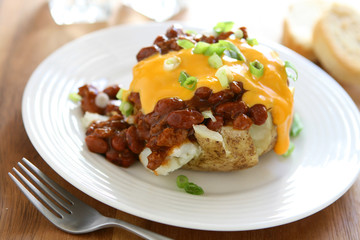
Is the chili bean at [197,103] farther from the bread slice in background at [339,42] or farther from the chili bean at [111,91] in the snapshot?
the bread slice in background at [339,42]

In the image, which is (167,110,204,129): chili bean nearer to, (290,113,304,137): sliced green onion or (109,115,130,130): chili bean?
(109,115,130,130): chili bean

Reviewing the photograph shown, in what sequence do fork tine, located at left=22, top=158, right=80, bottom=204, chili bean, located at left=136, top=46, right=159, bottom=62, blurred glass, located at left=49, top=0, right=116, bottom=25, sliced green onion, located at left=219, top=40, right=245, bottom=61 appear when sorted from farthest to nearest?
blurred glass, located at left=49, top=0, right=116, bottom=25 < chili bean, located at left=136, top=46, right=159, bottom=62 < sliced green onion, located at left=219, top=40, right=245, bottom=61 < fork tine, located at left=22, top=158, right=80, bottom=204

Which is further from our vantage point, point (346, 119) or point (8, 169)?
point (346, 119)

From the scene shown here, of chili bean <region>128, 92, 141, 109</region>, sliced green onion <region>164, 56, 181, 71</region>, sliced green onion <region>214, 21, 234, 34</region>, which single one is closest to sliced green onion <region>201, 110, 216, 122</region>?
sliced green onion <region>164, 56, 181, 71</region>

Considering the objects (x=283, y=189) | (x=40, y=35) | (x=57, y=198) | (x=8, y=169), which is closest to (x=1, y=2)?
(x=40, y=35)

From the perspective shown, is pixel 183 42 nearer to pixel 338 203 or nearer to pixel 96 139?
pixel 96 139

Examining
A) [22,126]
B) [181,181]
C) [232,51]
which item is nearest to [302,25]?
[232,51]
